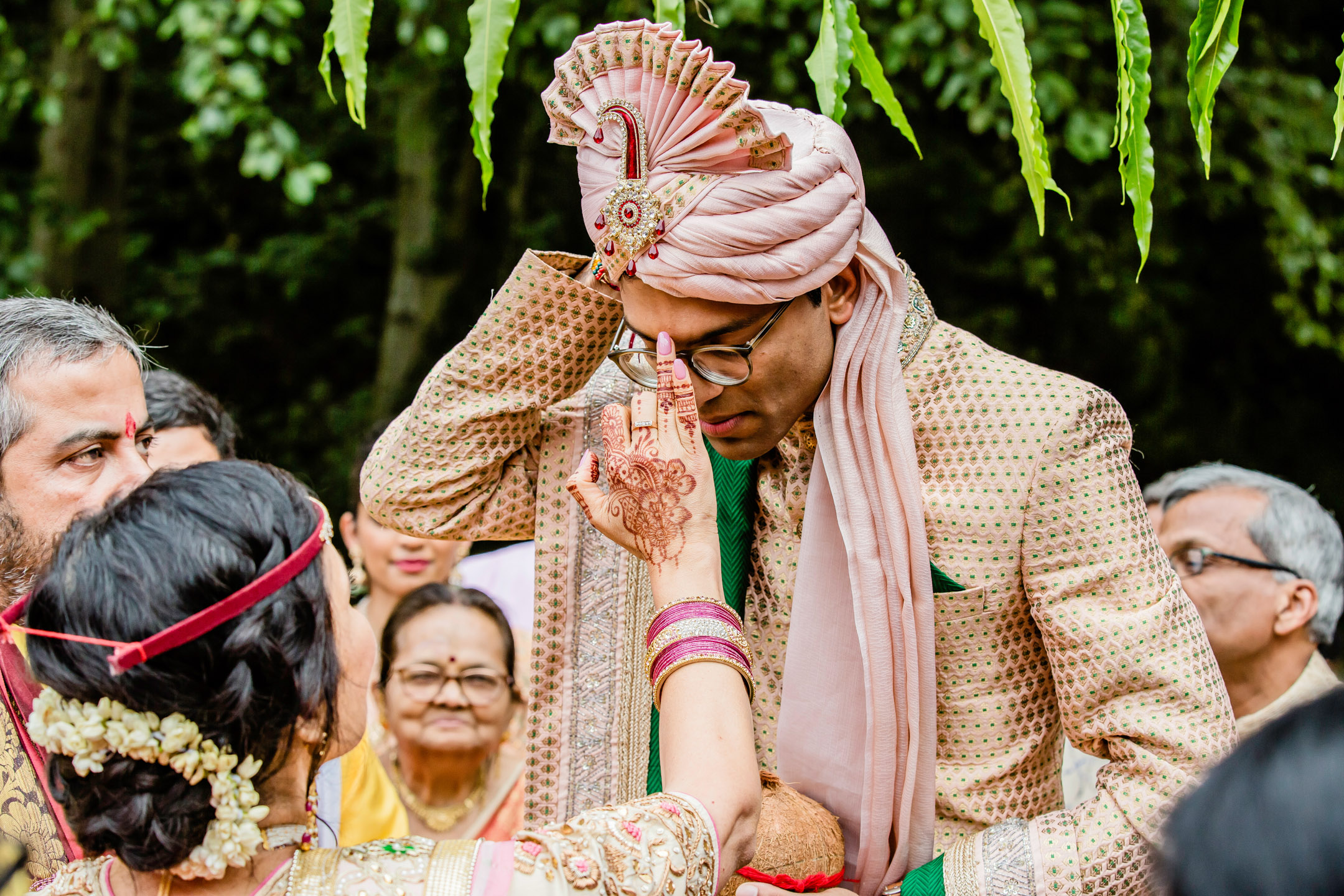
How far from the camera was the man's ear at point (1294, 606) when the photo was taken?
3350mm

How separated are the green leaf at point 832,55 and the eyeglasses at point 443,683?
214cm

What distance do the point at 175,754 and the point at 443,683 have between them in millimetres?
2076

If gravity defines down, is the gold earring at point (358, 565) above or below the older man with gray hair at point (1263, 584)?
below

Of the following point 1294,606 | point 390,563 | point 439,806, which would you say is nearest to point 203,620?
point 439,806

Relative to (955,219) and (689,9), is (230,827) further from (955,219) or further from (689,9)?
(955,219)

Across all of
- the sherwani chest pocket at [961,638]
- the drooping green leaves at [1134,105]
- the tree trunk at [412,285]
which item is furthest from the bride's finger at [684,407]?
the tree trunk at [412,285]

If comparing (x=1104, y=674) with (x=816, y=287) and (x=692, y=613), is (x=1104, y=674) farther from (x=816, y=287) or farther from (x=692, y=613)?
(x=816, y=287)

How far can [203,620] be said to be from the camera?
1466mm

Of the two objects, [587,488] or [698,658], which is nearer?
[698,658]

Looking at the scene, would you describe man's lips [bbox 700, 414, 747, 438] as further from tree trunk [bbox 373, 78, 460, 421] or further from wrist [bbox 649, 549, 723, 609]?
tree trunk [bbox 373, 78, 460, 421]

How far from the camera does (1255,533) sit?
3.40m

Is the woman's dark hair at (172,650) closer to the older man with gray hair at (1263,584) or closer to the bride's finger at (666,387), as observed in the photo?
the bride's finger at (666,387)

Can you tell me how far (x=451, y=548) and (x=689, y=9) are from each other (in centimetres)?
204

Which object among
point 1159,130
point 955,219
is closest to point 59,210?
point 955,219
